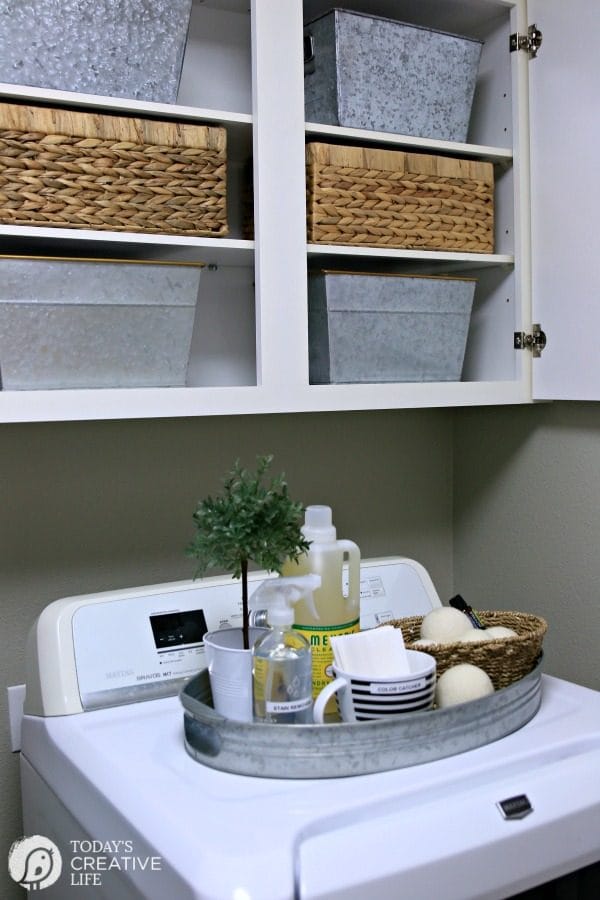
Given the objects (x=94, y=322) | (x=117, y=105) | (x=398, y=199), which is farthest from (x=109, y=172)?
(x=398, y=199)

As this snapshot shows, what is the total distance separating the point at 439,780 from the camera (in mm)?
1038

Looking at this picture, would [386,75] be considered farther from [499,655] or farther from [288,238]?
[499,655]

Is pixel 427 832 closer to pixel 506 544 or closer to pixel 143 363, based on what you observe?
A: pixel 143 363

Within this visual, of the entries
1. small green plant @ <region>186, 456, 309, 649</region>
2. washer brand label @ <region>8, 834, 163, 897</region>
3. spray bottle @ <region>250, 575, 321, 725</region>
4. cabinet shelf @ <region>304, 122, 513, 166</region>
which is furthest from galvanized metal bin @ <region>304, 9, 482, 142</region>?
washer brand label @ <region>8, 834, 163, 897</region>

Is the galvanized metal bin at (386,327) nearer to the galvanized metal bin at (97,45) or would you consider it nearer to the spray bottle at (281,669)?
the galvanized metal bin at (97,45)

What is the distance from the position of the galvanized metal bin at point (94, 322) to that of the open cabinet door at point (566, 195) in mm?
660

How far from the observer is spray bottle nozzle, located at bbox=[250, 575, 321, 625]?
112 centimetres

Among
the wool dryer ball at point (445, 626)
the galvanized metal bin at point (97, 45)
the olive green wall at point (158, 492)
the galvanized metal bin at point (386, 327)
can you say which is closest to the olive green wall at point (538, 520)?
the olive green wall at point (158, 492)

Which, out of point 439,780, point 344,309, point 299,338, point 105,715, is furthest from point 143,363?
point 439,780

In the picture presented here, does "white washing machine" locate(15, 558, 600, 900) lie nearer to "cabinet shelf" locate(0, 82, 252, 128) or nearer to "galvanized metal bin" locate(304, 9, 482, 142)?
"cabinet shelf" locate(0, 82, 252, 128)

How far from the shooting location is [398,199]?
5.08 feet

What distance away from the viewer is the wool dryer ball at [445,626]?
4.12 ft

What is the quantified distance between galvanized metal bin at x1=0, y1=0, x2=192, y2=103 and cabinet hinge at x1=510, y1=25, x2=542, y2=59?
2.07 feet

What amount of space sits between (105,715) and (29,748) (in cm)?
15
